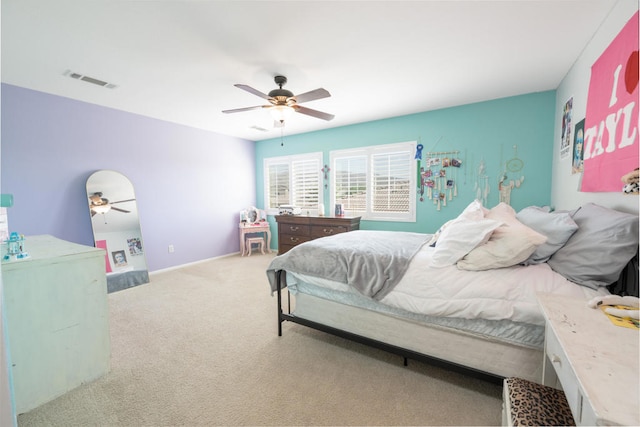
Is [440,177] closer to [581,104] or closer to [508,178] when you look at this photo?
[508,178]

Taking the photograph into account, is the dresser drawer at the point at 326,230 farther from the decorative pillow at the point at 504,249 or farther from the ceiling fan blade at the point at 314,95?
the decorative pillow at the point at 504,249

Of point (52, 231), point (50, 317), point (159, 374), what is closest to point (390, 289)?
point (159, 374)

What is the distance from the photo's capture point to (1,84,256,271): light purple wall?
9.62ft

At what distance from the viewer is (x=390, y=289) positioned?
5.72 feet

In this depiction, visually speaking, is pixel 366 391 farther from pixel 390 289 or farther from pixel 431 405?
pixel 390 289

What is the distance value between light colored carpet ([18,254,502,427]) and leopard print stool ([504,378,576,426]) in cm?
54

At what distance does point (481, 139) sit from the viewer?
3.48 meters

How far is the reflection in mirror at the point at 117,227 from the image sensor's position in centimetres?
345

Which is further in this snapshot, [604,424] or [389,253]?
[389,253]

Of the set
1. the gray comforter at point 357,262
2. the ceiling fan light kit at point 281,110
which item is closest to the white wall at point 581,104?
the gray comforter at point 357,262

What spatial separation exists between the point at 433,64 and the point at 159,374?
341cm

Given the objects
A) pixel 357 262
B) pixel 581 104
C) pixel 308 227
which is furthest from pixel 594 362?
pixel 308 227

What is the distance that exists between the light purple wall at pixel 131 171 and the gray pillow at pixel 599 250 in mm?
4799

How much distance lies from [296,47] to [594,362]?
2.50 metres
